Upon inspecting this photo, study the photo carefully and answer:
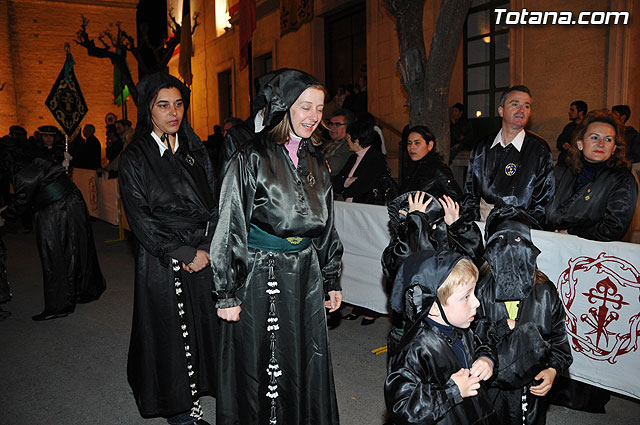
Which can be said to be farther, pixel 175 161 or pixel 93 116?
pixel 93 116

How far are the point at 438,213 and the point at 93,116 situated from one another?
96.8ft

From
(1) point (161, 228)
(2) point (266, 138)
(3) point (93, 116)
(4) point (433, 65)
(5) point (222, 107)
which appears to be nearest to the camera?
(2) point (266, 138)

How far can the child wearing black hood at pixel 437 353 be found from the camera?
219cm

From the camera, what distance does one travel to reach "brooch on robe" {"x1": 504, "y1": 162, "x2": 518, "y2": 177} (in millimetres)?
4340

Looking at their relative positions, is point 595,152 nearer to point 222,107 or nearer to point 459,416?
point 459,416

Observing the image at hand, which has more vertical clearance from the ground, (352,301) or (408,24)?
(408,24)

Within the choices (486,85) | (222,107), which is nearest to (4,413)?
(486,85)

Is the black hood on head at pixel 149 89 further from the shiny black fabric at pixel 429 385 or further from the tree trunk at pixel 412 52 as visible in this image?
the tree trunk at pixel 412 52

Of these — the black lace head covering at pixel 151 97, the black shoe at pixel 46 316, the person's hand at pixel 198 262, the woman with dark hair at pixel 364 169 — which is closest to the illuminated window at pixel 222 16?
the woman with dark hair at pixel 364 169

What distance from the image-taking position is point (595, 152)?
3.85 m

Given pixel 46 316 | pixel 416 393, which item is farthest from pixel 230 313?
pixel 46 316

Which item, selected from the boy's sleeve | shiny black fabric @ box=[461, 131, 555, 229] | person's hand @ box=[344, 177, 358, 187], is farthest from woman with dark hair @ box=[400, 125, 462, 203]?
the boy's sleeve

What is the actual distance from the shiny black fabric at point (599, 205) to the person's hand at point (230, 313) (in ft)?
8.24

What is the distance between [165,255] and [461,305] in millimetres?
2130
